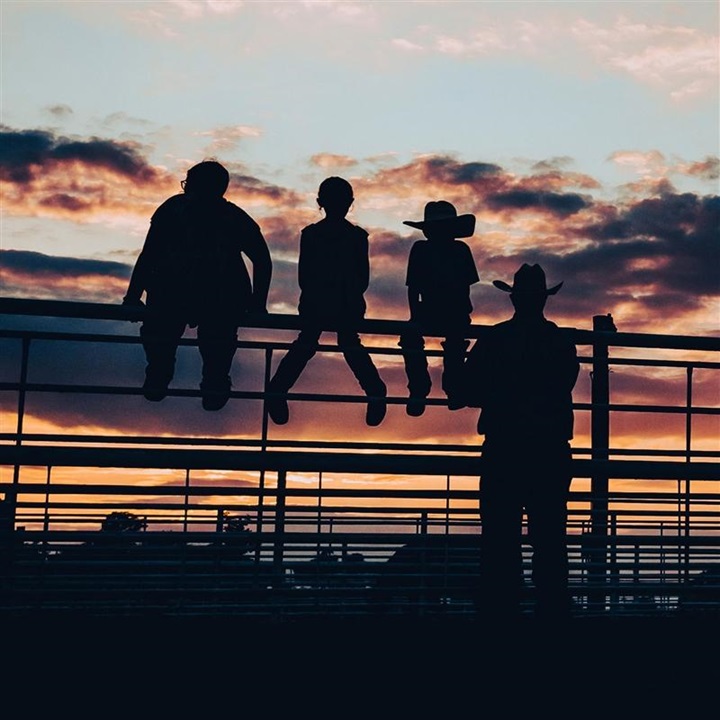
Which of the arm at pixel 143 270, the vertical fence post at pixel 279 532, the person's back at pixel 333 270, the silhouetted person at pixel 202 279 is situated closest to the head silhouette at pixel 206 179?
the silhouetted person at pixel 202 279

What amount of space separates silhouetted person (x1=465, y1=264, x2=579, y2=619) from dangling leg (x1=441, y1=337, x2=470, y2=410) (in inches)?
33.3

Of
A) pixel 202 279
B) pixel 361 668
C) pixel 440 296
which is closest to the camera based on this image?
pixel 361 668

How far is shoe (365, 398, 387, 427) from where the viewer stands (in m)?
9.09

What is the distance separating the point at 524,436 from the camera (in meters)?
7.46

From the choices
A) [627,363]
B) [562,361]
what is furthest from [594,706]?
[627,363]

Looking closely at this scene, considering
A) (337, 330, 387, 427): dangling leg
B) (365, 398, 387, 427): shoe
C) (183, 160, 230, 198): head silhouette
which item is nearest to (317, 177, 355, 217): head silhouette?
(183, 160, 230, 198): head silhouette

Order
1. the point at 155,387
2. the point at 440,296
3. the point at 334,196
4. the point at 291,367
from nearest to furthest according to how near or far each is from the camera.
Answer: the point at 155,387, the point at 291,367, the point at 440,296, the point at 334,196

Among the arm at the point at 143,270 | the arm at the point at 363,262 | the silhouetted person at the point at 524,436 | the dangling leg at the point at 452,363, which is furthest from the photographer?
the arm at the point at 363,262

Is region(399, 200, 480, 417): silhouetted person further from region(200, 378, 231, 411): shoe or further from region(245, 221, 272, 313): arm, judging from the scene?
region(200, 378, 231, 411): shoe

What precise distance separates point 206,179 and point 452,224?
2068 millimetres

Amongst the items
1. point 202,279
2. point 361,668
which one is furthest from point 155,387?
point 361,668

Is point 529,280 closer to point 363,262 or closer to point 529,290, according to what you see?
point 529,290

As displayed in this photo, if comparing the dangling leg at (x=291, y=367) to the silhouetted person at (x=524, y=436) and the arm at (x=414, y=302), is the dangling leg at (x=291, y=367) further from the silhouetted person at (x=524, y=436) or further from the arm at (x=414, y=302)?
the silhouetted person at (x=524, y=436)

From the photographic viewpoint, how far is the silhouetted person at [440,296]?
8633mm
